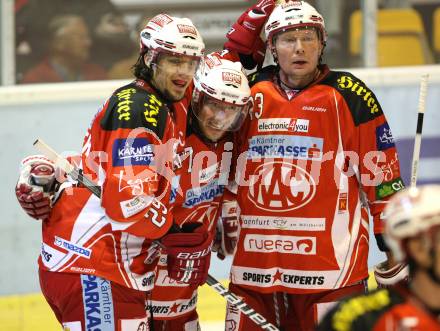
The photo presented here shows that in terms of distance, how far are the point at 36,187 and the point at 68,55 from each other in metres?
1.90

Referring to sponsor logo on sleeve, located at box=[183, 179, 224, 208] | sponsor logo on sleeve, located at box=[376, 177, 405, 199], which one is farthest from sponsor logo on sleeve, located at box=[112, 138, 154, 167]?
sponsor logo on sleeve, located at box=[376, 177, 405, 199]

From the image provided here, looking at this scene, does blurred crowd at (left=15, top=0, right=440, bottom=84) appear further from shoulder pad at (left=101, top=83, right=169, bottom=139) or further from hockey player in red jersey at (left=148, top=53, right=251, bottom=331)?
shoulder pad at (left=101, top=83, right=169, bottom=139)

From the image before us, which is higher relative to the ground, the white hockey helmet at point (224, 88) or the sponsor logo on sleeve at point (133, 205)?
the white hockey helmet at point (224, 88)

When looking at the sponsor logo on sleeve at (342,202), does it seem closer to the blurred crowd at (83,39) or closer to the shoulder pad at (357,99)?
the shoulder pad at (357,99)

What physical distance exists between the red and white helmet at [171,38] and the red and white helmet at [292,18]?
0.29m

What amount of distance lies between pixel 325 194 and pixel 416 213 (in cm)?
138

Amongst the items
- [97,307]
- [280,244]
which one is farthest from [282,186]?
[97,307]

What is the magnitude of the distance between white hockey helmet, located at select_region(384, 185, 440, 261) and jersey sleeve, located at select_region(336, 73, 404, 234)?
1231mm

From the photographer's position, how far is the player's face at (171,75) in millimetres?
3721

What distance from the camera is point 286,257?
395 centimetres

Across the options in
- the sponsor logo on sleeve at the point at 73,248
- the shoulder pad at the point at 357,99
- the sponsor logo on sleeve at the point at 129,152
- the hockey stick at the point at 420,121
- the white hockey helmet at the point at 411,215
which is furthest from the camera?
the hockey stick at the point at 420,121

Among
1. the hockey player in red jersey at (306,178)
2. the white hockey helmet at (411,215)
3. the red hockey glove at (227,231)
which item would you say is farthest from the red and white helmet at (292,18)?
the white hockey helmet at (411,215)

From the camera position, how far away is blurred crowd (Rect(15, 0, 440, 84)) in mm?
5438

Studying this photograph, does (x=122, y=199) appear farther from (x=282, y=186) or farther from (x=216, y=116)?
(x=282, y=186)
